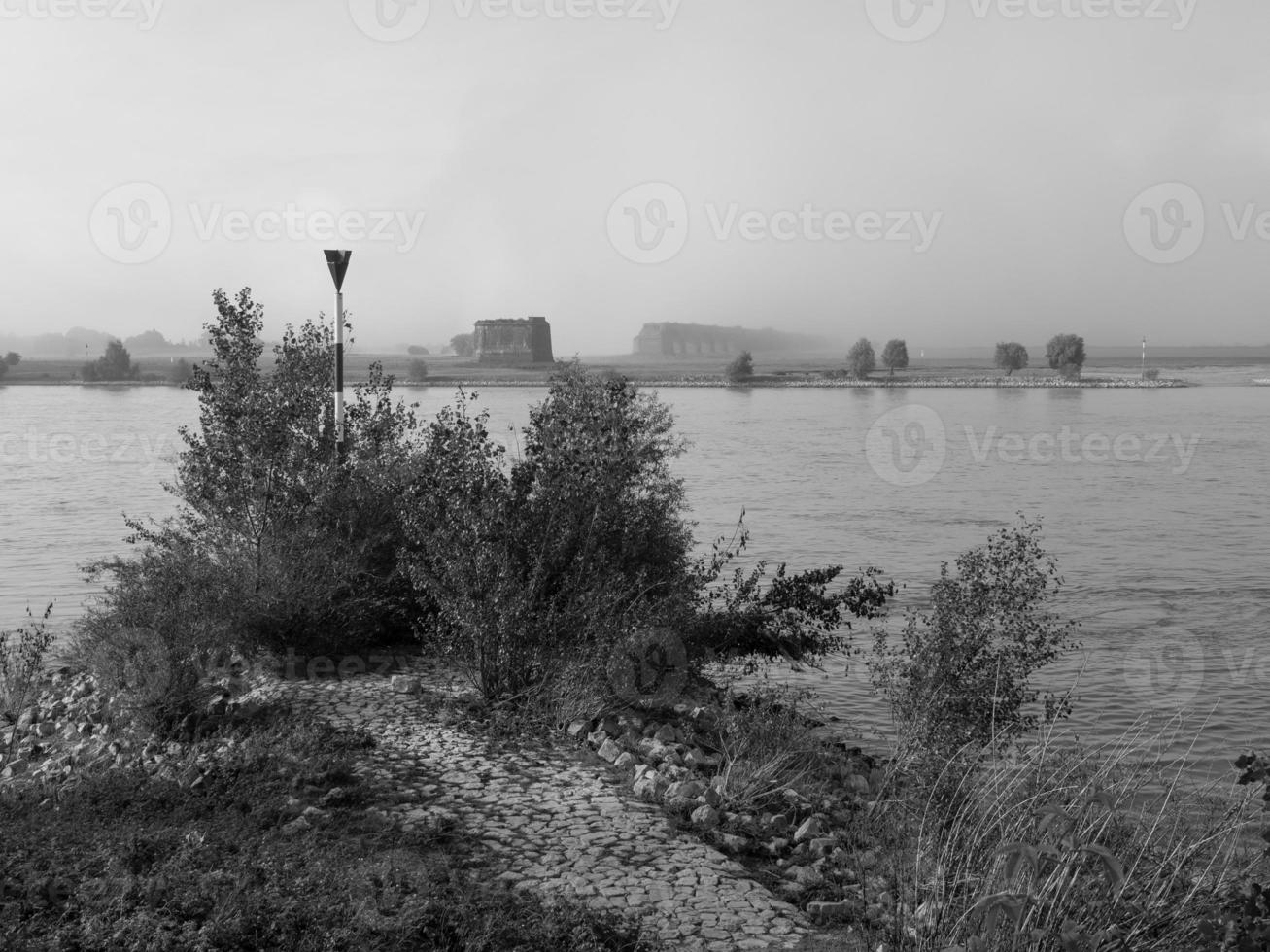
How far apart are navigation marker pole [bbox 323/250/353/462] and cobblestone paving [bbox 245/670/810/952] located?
4843 mm

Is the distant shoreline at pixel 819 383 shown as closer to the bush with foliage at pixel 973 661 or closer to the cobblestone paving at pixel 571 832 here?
the bush with foliage at pixel 973 661

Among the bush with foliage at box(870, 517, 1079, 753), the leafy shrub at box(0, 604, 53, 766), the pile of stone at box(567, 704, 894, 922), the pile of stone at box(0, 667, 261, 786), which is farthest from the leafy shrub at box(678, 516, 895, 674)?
the leafy shrub at box(0, 604, 53, 766)

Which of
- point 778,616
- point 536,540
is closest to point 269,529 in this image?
point 536,540

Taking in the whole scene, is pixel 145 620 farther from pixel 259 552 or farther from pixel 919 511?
pixel 919 511

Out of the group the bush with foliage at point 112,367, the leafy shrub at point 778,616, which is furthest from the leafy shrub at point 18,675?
the bush with foliage at point 112,367

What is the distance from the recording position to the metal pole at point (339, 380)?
1372 centimetres

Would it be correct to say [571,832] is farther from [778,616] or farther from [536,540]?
[778,616]

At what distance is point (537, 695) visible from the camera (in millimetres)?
9570

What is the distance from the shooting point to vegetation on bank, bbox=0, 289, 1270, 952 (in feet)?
17.9

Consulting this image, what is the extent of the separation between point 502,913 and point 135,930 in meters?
1.79

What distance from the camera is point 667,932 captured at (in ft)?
18.7

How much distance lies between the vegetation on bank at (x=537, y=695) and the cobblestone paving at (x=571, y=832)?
0.34 meters

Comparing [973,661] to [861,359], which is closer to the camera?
[973,661]

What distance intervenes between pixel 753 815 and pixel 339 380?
27.9 ft
